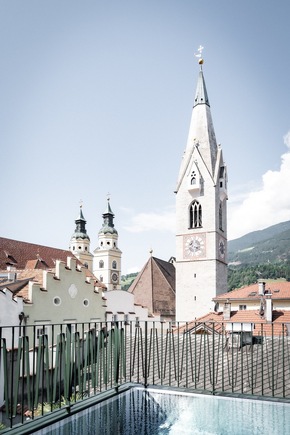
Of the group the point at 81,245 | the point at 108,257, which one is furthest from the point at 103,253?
the point at 81,245

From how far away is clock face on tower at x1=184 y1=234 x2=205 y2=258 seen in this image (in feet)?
106

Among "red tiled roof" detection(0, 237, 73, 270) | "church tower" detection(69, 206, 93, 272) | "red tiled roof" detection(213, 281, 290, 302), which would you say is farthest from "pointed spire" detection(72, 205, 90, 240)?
"red tiled roof" detection(213, 281, 290, 302)

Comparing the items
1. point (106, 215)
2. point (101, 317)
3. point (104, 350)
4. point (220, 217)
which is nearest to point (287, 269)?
point (106, 215)

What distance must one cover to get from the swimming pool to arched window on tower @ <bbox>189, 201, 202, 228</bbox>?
90.8 feet

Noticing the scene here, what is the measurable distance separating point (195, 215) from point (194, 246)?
278 centimetres

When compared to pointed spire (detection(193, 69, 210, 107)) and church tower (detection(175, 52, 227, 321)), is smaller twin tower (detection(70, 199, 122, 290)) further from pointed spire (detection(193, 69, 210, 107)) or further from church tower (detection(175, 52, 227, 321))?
pointed spire (detection(193, 69, 210, 107))

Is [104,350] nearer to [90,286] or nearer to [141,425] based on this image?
[141,425]

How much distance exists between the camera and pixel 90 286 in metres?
21.7

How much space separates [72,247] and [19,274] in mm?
41139

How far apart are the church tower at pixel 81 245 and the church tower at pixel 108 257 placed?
1.17 meters

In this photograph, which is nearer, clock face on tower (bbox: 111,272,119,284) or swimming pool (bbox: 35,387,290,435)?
swimming pool (bbox: 35,387,290,435)

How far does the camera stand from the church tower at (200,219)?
3159 centimetres

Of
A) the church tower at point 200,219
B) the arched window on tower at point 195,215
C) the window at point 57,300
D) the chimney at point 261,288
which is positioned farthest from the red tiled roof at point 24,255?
the chimney at point 261,288

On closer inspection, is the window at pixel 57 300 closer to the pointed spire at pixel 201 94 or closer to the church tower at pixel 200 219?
the church tower at pixel 200 219
